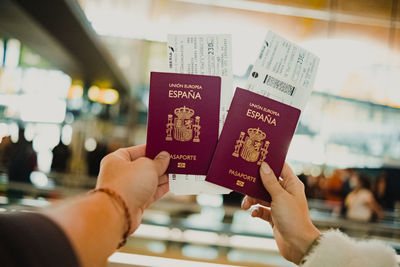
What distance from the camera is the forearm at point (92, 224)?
0.67 m

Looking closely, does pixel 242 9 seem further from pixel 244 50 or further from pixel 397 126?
pixel 397 126

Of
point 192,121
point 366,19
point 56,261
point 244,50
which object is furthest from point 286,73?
point 366,19

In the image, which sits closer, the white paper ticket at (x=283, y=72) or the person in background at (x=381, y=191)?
the white paper ticket at (x=283, y=72)

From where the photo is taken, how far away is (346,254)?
43.3 inches

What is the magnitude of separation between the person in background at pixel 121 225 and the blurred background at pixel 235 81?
4.22 meters

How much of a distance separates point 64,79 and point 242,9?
19.0 feet

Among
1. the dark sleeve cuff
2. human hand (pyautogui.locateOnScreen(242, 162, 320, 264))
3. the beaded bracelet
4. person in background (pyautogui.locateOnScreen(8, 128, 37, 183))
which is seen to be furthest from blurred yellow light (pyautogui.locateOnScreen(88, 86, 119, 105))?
the dark sleeve cuff

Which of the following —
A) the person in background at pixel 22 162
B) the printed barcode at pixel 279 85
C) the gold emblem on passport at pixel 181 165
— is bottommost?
the person in background at pixel 22 162

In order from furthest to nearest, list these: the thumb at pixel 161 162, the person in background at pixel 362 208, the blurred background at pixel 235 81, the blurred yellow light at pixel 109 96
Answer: the blurred yellow light at pixel 109 96 → the blurred background at pixel 235 81 → the person in background at pixel 362 208 → the thumb at pixel 161 162

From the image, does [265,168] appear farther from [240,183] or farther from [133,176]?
[133,176]

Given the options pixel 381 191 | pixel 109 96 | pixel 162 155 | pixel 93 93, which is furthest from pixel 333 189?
pixel 162 155

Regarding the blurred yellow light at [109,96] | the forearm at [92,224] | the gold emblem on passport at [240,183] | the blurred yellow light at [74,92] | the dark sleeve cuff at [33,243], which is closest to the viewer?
the dark sleeve cuff at [33,243]

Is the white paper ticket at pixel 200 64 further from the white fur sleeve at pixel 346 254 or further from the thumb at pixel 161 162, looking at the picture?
the white fur sleeve at pixel 346 254

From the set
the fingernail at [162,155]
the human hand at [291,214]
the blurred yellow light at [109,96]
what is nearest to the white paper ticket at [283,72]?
the human hand at [291,214]
